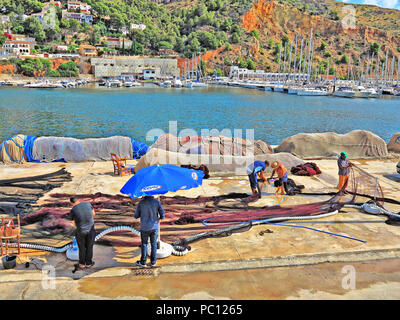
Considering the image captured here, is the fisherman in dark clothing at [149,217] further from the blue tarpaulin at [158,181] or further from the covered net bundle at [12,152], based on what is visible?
the covered net bundle at [12,152]

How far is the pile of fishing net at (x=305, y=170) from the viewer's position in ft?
47.6

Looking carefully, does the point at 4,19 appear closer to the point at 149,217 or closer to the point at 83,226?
the point at 83,226

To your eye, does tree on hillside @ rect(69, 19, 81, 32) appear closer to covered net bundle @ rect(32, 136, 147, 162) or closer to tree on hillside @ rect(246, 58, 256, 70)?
tree on hillside @ rect(246, 58, 256, 70)

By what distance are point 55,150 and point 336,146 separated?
13.7 meters

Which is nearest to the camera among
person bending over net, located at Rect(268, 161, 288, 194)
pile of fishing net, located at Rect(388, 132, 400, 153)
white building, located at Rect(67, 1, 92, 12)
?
person bending over net, located at Rect(268, 161, 288, 194)

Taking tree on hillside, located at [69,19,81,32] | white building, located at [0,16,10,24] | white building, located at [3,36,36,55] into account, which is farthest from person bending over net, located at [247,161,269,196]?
white building, located at [0,16,10,24]

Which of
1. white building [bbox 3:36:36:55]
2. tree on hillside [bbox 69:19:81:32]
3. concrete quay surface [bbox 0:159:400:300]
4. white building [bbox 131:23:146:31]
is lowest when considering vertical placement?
concrete quay surface [bbox 0:159:400:300]

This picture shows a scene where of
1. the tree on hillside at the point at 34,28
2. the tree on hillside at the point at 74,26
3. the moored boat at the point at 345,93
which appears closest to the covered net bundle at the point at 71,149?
the moored boat at the point at 345,93

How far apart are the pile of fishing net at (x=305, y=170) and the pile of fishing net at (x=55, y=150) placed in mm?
7972

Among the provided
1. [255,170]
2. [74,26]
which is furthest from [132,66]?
[255,170]

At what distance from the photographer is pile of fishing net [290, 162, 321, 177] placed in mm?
14516

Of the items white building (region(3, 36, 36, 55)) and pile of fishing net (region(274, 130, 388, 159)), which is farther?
white building (region(3, 36, 36, 55))

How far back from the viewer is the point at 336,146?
18.6 meters

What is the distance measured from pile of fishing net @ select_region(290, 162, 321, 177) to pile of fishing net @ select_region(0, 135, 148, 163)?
26.2 feet
